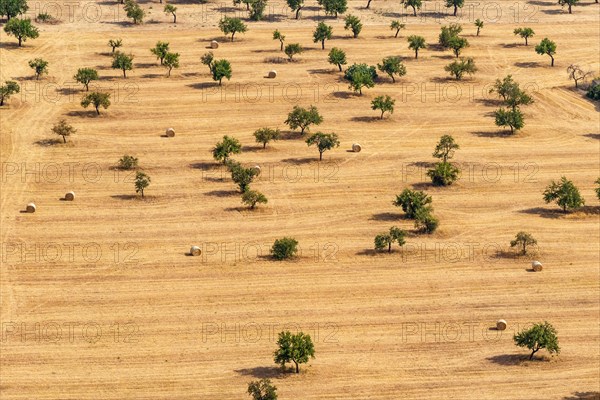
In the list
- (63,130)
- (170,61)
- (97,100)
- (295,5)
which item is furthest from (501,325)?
(295,5)

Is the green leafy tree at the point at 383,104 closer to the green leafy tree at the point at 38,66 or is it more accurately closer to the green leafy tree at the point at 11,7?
the green leafy tree at the point at 38,66

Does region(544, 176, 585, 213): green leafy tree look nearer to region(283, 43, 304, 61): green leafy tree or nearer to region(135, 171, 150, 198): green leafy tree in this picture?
region(135, 171, 150, 198): green leafy tree

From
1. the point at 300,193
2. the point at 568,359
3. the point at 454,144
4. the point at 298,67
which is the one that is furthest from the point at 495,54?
the point at 568,359

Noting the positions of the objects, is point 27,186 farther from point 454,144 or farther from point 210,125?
point 454,144

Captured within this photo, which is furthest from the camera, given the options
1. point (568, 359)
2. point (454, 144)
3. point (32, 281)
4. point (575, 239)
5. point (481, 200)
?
point (454, 144)

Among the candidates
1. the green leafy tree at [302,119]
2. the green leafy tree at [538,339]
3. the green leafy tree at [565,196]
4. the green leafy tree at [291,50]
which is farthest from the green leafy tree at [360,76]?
the green leafy tree at [538,339]

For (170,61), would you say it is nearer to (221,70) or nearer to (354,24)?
(221,70)
